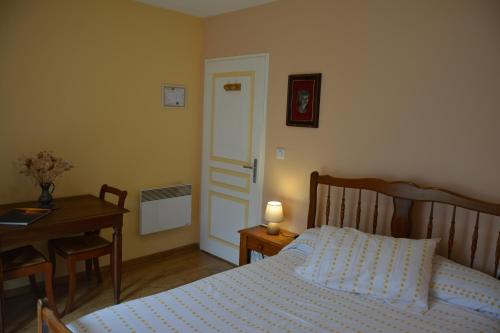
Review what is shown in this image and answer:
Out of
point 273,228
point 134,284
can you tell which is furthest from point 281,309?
point 134,284

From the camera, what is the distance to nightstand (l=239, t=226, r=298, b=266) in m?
2.91

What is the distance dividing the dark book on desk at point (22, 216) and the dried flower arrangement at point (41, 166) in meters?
0.22

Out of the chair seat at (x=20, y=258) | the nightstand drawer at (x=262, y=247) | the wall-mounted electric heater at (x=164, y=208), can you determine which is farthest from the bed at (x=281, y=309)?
the wall-mounted electric heater at (x=164, y=208)

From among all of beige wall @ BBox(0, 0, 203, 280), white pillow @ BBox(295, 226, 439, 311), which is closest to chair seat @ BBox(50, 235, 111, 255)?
beige wall @ BBox(0, 0, 203, 280)

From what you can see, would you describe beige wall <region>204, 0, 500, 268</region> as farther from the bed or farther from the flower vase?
the flower vase

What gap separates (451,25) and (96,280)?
10.8ft

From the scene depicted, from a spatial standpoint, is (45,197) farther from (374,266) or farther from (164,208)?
(374,266)

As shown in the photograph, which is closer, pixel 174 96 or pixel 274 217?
pixel 274 217

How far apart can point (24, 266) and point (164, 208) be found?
144cm

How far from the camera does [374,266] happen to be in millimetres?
2045

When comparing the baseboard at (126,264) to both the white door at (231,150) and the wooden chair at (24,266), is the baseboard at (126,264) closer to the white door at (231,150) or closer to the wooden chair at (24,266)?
the white door at (231,150)

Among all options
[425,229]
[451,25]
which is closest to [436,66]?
[451,25]

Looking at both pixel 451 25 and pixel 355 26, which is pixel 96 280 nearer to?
pixel 355 26

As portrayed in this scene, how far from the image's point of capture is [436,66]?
2.30m
